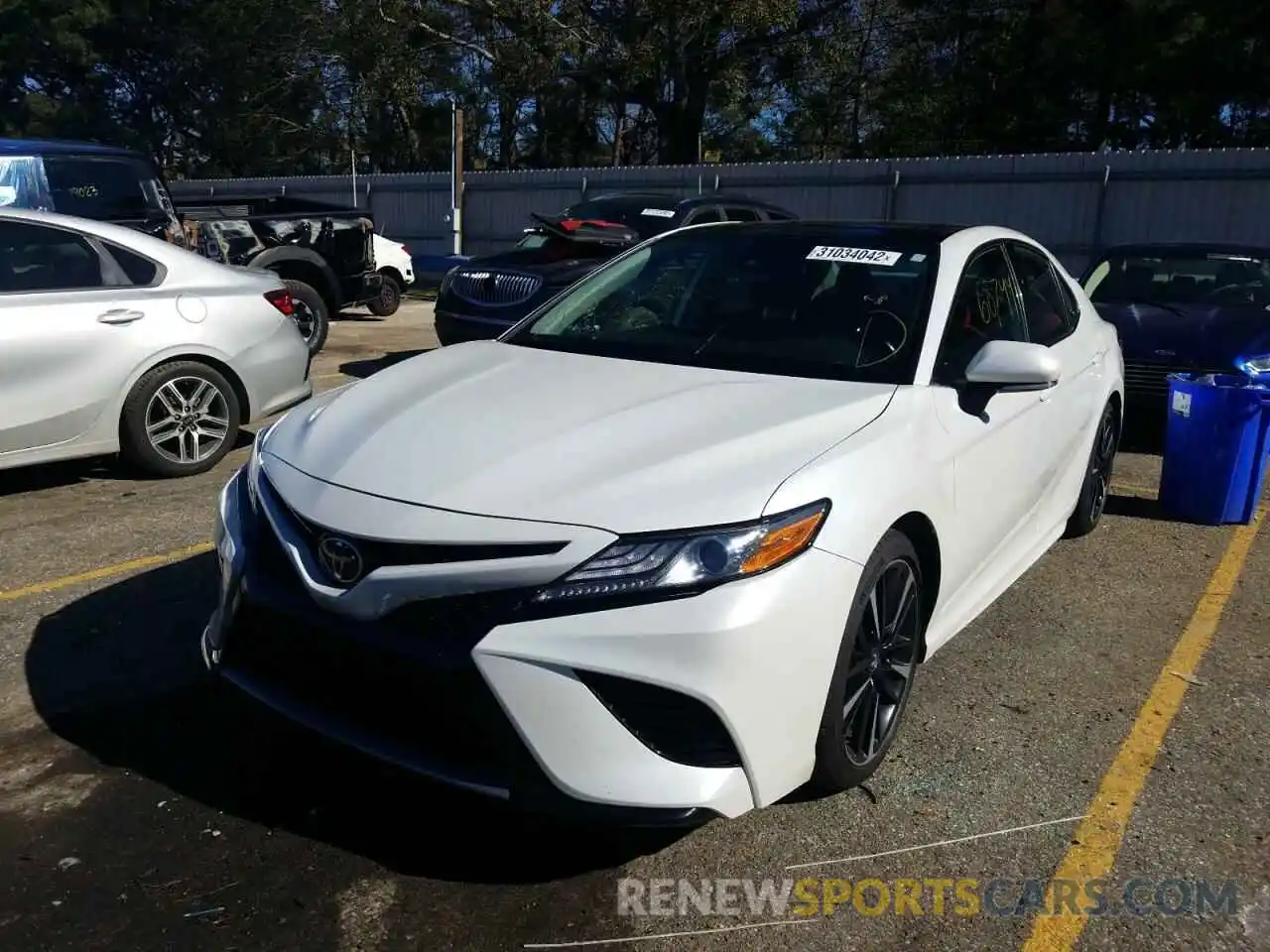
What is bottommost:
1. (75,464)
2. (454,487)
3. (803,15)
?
(75,464)

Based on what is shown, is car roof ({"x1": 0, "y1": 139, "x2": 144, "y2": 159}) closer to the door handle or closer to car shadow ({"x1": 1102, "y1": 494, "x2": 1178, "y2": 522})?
the door handle

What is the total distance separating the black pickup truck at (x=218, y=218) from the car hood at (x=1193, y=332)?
633 centimetres

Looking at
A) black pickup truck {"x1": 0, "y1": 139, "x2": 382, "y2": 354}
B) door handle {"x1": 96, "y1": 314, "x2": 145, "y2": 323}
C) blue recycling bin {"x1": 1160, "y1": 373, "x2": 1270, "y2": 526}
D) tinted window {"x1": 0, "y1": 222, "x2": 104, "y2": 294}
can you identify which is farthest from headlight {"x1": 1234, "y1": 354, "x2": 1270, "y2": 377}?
black pickup truck {"x1": 0, "y1": 139, "x2": 382, "y2": 354}

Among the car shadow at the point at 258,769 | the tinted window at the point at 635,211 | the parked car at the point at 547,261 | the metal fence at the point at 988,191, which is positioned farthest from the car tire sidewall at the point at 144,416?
the metal fence at the point at 988,191

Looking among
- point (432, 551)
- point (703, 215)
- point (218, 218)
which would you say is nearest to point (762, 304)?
point (432, 551)

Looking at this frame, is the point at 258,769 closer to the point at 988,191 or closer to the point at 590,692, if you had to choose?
the point at 590,692

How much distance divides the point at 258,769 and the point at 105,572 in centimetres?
197

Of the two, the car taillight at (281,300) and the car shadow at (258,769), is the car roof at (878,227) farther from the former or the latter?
the car taillight at (281,300)

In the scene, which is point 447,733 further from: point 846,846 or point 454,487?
point 846,846

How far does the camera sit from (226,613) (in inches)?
117

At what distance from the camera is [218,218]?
35.6 feet

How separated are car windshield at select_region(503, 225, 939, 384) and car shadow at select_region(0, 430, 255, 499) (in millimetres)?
3189

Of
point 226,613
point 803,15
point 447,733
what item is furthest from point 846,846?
point 803,15

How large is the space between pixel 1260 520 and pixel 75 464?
21.7 ft
